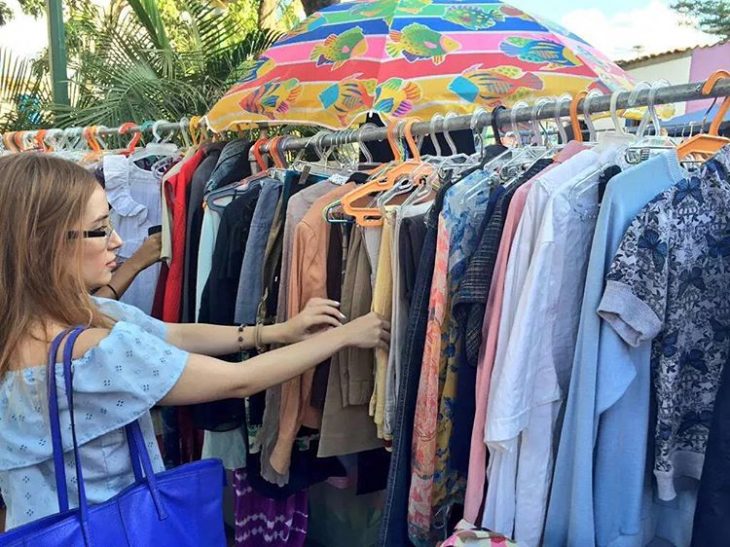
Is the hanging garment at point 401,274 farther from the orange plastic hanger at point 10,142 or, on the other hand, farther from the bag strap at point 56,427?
the orange plastic hanger at point 10,142

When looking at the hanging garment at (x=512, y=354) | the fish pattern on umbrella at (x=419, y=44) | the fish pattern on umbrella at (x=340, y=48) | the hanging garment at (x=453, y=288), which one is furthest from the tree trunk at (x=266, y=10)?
the hanging garment at (x=512, y=354)

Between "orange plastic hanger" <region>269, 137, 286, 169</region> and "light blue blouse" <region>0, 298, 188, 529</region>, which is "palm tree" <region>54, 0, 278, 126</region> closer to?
"orange plastic hanger" <region>269, 137, 286, 169</region>

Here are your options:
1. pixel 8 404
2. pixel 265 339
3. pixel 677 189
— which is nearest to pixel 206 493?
pixel 8 404

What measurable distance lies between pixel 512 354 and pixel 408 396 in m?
0.35

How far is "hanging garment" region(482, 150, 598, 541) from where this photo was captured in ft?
4.62

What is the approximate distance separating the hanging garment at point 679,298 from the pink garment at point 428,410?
394mm

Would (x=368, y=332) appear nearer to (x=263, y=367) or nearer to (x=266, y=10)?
(x=263, y=367)

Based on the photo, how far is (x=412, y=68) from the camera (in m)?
2.98

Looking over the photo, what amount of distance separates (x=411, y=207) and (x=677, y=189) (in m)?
0.65

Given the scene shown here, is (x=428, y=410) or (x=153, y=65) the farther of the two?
(x=153, y=65)

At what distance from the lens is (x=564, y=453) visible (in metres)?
1.40

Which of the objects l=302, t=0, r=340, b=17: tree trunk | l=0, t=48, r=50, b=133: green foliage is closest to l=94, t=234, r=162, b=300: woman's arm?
l=302, t=0, r=340, b=17: tree trunk

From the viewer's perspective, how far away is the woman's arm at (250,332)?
73.2 inches

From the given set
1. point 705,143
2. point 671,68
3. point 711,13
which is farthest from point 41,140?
point 711,13
